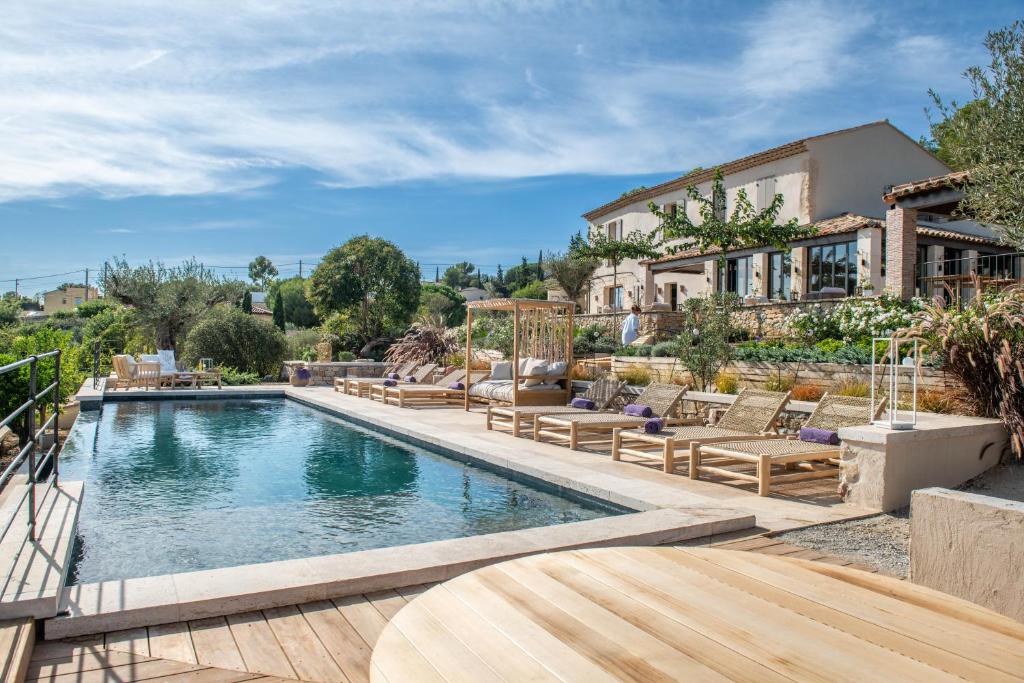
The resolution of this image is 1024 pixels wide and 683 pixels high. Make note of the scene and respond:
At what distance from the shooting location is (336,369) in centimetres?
1892

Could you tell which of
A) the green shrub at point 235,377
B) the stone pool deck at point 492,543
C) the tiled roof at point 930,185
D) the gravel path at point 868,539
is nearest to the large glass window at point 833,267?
the tiled roof at point 930,185

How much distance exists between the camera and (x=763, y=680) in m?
1.32

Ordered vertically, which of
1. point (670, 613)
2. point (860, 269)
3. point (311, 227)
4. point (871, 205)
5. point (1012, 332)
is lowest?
point (670, 613)

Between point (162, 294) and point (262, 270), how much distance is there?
→ 64.8 m

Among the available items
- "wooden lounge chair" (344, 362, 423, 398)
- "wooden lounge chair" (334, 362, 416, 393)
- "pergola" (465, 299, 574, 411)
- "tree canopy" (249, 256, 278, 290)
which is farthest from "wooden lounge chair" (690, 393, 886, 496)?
"tree canopy" (249, 256, 278, 290)

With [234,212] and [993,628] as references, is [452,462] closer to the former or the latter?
[993,628]

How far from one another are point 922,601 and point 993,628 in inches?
7.0

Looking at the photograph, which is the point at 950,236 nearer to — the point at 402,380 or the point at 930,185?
the point at 930,185

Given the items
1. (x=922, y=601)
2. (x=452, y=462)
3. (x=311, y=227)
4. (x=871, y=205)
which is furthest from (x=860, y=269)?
(x=311, y=227)

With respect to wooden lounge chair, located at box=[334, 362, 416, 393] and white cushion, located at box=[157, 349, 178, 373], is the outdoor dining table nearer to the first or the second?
wooden lounge chair, located at box=[334, 362, 416, 393]

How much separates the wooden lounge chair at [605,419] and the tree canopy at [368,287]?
1595 cm

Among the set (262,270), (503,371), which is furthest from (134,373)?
(262,270)

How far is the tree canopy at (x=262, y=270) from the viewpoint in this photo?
82500mm

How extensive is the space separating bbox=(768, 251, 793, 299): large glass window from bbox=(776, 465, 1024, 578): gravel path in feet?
55.2
